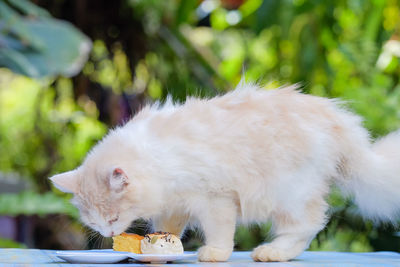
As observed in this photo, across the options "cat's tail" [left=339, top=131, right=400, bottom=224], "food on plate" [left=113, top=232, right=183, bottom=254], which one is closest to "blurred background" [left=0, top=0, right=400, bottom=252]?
"cat's tail" [left=339, top=131, right=400, bottom=224]

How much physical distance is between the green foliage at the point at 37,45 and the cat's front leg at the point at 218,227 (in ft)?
6.76

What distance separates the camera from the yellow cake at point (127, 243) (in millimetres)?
1841

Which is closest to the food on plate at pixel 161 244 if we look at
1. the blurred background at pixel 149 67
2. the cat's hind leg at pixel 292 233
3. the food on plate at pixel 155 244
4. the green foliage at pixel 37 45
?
the food on plate at pixel 155 244

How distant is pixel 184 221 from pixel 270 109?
1.47 ft

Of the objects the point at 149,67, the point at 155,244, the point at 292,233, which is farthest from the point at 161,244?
the point at 149,67

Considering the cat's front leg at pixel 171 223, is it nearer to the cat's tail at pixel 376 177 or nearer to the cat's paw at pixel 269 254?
the cat's paw at pixel 269 254

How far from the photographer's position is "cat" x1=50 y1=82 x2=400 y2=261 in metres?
1.81

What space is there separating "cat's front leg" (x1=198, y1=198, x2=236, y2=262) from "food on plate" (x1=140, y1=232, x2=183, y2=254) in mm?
90

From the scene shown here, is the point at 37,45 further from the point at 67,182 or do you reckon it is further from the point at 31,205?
the point at 67,182

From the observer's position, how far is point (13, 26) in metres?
3.72

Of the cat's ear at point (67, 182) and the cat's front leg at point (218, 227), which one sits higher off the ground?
the cat's ear at point (67, 182)

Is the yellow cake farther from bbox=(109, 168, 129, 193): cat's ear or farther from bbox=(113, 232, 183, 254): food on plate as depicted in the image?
bbox=(109, 168, 129, 193): cat's ear

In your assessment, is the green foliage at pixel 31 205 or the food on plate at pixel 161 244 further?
the green foliage at pixel 31 205

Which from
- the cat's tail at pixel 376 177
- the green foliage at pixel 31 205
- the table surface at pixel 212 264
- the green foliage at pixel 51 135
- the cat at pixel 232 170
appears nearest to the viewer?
the table surface at pixel 212 264
